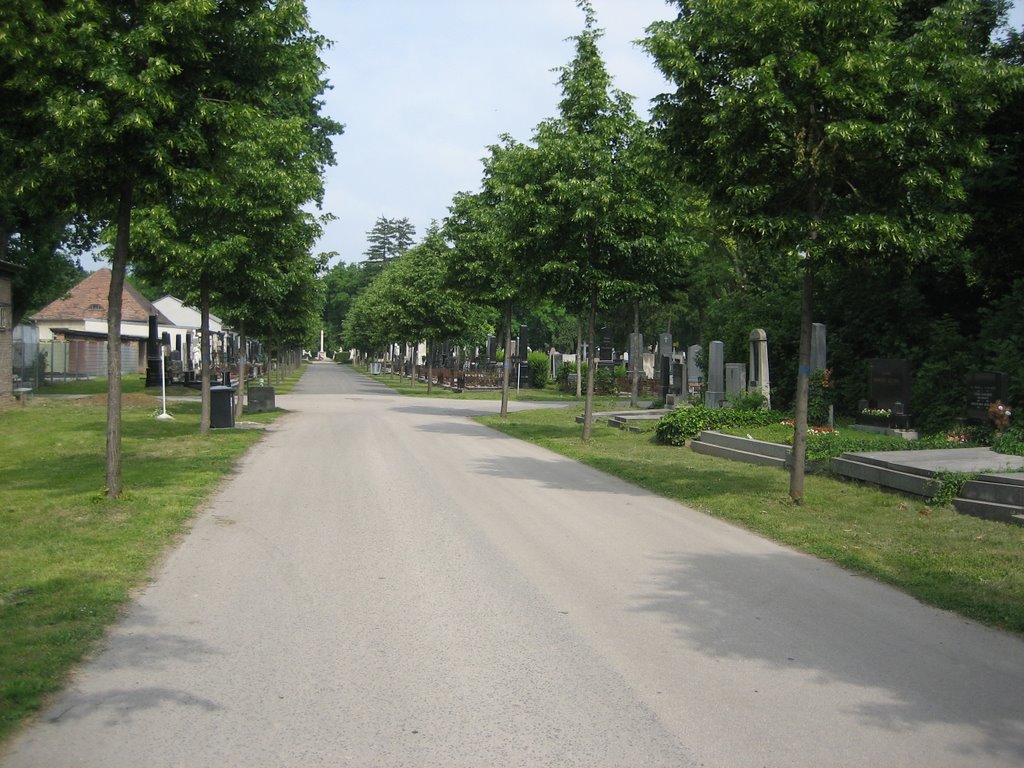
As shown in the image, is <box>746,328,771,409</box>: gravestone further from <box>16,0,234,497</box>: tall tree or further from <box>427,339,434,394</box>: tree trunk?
<box>427,339,434,394</box>: tree trunk

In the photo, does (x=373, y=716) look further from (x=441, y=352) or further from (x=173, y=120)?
(x=441, y=352)

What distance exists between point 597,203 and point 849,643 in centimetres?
1303

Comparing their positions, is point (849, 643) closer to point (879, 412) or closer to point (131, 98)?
point (131, 98)

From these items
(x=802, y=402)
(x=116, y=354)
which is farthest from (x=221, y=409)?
(x=802, y=402)

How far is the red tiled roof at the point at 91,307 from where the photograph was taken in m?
61.7

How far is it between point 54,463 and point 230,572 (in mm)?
8592

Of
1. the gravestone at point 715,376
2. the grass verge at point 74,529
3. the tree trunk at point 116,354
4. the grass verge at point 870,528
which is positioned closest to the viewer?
the grass verge at point 74,529

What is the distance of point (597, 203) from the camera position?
59.0 feet

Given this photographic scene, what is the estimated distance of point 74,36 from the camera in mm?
9594

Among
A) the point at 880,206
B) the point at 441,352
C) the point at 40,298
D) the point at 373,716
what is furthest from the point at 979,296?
the point at 441,352

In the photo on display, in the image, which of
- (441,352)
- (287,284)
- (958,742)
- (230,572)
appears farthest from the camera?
(441,352)

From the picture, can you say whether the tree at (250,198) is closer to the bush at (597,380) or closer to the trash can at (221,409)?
the trash can at (221,409)

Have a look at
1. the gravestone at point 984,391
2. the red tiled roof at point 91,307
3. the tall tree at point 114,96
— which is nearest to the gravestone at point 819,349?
the gravestone at point 984,391

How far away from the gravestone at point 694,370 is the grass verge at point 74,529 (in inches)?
593
